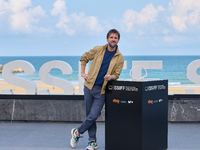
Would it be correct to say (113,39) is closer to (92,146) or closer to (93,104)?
(93,104)

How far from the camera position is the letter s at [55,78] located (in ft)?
21.0

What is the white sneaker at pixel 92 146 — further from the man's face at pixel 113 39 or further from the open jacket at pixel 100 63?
the man's face at pixel 113 39

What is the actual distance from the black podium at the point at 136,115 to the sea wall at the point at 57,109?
1.86m

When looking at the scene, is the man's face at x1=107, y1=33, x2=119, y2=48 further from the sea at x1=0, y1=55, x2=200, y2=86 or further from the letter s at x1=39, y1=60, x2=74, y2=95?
the sea at x1=0, y1=55, x2=200, y2=86

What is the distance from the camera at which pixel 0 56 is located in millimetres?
47875

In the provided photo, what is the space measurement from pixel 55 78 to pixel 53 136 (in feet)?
5.37

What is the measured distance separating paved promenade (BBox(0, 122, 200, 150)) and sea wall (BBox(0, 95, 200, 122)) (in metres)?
0.13

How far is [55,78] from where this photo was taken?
21.3ft

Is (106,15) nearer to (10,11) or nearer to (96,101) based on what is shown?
(10,11)

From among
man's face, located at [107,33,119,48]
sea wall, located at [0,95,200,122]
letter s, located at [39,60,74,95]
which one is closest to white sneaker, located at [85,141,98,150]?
man's face, located at [107,33,119,48]

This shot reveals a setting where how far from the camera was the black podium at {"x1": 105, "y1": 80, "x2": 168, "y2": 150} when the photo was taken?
153 inches

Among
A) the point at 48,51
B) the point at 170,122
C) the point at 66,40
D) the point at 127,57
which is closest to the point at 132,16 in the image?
the point at 127,57

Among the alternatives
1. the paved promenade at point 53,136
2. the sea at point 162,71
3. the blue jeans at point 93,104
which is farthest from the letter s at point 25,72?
the sea at point 162,71

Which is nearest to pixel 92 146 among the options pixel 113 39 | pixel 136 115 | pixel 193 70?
pixel 136 115
